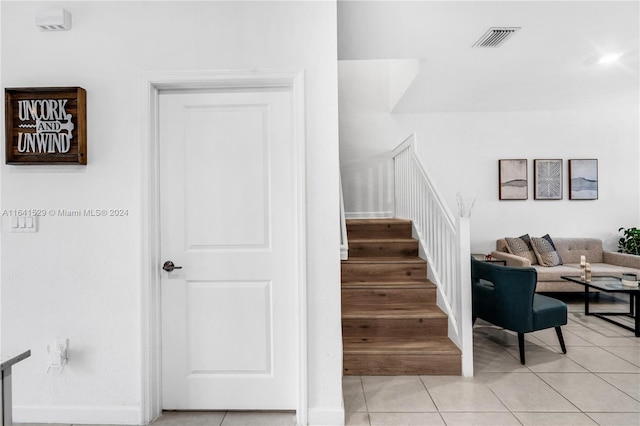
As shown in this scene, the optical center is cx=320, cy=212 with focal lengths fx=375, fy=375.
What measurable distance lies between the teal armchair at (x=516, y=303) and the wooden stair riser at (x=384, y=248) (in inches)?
30.8

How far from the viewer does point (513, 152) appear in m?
5.68

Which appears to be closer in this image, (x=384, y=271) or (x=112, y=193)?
(x=112, y=193)

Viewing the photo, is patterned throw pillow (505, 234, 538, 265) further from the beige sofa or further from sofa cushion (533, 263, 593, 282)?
sofa cushion (533, 263, 593, 282)

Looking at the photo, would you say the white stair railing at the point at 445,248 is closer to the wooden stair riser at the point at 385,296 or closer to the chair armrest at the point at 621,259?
the wooden stair riser at the point at 385,296

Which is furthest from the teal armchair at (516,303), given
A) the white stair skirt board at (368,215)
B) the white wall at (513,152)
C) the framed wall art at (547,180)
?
the framed wall art at (547,180)

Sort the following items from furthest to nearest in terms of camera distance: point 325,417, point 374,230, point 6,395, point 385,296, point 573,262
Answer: point 573,262
point 374,230
point 385,296
point 325,417
point 6,395

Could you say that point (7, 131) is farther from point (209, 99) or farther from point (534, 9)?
point (534, 9)

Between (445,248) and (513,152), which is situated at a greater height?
(513,152)

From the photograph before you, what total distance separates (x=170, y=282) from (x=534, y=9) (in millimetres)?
3160

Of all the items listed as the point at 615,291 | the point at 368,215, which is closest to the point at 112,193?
the point at 368,215

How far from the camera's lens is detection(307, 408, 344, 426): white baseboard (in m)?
2.16

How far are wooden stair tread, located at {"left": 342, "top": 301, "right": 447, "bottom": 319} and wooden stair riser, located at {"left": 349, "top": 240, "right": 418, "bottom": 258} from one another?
74 centimetres

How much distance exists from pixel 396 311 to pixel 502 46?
2521 mm

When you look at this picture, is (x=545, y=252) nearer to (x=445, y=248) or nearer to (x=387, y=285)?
A: (x=445, y=248)
